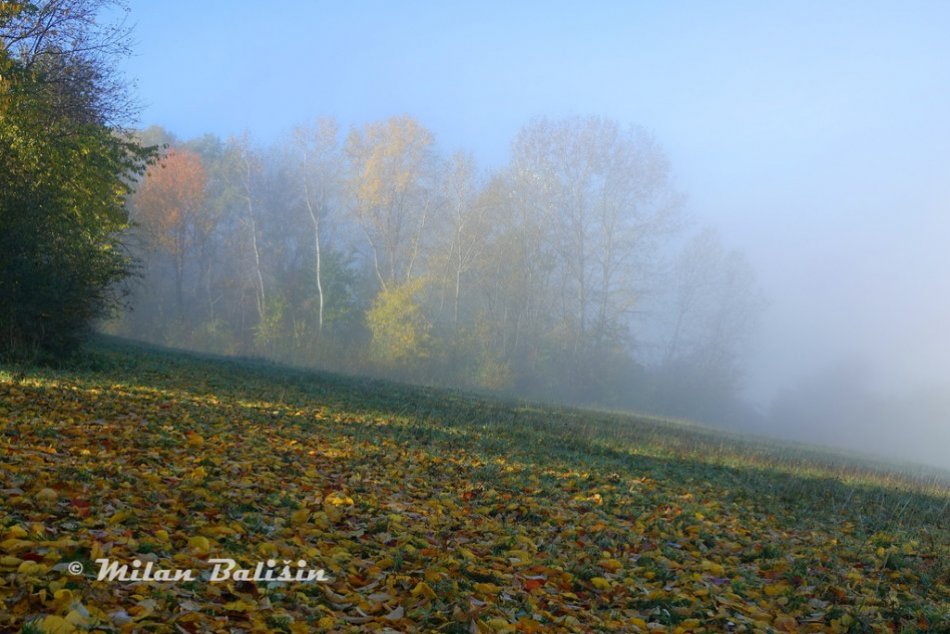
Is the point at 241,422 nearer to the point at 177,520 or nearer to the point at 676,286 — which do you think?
the point at 177,520

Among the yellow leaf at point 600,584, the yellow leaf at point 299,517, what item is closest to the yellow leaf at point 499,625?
the yellow leaf at point 600,584

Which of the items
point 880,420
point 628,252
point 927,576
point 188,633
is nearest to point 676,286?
point 628,252

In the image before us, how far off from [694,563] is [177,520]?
452 cm

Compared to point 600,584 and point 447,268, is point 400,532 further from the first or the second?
point 447,268

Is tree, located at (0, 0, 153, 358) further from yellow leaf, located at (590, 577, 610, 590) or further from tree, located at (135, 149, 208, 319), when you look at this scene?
tree, located at (135, 149, 208, 319)

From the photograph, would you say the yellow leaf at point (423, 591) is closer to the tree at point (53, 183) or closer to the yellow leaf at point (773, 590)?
the yellow leaf at point (773, 590)

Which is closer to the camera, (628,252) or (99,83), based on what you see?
(99,83)

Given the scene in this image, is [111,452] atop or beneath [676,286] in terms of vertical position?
beneath

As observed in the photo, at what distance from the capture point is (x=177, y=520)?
474 centimetres

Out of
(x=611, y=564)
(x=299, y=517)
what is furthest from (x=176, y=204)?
(x=611, y=564)

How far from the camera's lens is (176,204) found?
150 feet

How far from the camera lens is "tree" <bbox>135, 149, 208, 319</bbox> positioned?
147ft

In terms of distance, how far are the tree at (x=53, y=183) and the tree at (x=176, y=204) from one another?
29.5 metres

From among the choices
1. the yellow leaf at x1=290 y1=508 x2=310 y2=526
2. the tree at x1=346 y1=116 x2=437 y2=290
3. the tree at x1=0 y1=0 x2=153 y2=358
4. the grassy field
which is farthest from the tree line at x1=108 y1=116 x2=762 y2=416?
the yellow leaf at x1=290 y1=508 x2=310 y2=526
